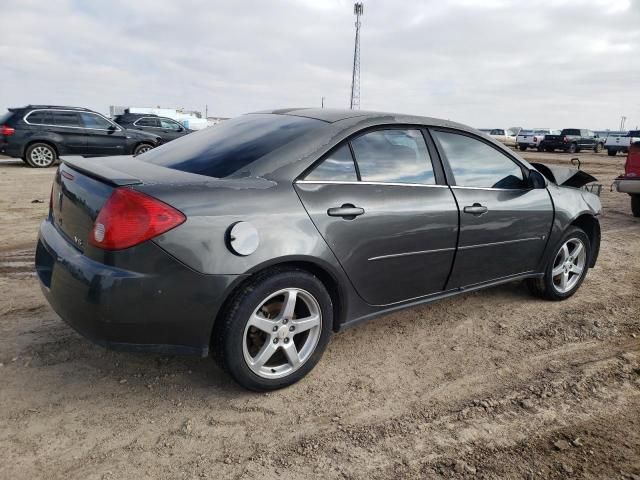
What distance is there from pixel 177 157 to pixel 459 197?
6.05 ft

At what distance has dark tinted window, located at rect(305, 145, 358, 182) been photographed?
110 inches

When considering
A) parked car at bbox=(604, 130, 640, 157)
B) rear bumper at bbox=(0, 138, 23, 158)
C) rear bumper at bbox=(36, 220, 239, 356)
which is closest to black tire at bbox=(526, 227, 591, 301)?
rear bumper at bbox=(36, 220, 239, 356)

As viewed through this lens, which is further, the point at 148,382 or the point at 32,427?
the point at 148,382

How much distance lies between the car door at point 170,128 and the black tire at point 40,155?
15.4 ft

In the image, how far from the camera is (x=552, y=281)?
4.23m

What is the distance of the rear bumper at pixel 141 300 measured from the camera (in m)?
2.25

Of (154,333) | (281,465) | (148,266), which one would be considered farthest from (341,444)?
(148,266)

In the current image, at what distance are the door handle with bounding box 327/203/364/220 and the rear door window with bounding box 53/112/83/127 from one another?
12.5 metres

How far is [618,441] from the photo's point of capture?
2426 mm

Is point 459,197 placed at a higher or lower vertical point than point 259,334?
higher

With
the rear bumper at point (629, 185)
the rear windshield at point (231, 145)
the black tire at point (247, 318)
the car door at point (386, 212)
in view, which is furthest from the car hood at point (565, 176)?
the rear bumper at point (629, 185)

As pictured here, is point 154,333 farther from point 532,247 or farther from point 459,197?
point 532,247

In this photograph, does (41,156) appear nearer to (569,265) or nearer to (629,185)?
(569,265)

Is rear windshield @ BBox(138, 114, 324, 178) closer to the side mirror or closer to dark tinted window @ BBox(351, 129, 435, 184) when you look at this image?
dark tinted window @ BBox(351, 129, 435, 184)
